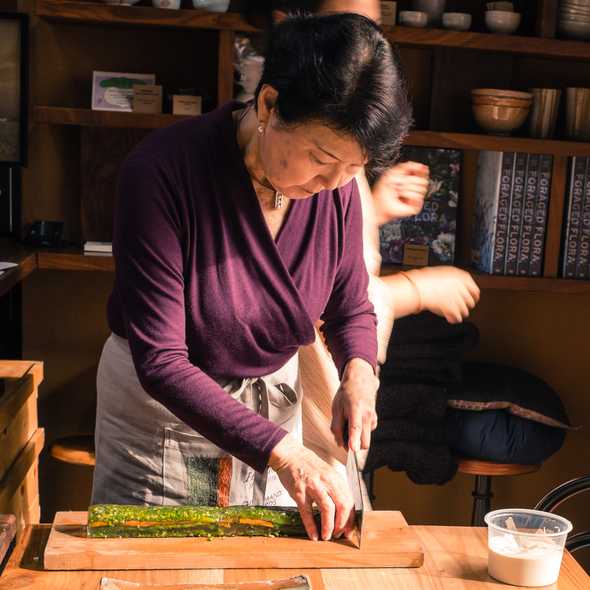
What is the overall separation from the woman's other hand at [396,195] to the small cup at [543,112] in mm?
737

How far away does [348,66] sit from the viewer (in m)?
1.30

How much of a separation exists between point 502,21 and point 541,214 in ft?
1.99

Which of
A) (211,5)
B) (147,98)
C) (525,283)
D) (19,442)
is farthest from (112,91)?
(525,283)

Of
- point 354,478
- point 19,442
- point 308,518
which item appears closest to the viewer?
point 308,518

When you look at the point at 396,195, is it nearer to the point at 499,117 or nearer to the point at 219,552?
the point at 499,117

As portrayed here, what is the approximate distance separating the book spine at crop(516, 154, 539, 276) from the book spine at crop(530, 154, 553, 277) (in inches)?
0.5

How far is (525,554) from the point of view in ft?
4.52

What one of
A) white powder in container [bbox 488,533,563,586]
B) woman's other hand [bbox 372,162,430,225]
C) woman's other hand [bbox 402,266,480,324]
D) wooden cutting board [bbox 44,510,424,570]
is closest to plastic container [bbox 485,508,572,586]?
white powder in container [bbox 488,533,563,586]

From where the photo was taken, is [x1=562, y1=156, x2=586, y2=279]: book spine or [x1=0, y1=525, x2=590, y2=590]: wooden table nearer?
[x1=0, y1=525, x2=590, y2=590]: wooden table

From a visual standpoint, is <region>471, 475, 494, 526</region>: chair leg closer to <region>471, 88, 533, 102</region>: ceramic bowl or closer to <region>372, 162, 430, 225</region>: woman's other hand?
<region>372, 162, 430, 225</region>: woman's other hand

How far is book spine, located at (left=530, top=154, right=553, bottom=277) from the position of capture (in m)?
2.96

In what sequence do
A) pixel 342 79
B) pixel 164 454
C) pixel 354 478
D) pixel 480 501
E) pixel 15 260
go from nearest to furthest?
pixel 342 79, pixel 164 454, pixel 354 478, pixel 15 260, pixel 480 501

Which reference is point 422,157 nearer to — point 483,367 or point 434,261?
point 434,261

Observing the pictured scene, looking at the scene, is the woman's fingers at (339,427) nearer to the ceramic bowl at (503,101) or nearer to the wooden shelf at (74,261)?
the wooden shelf at (74,261)
